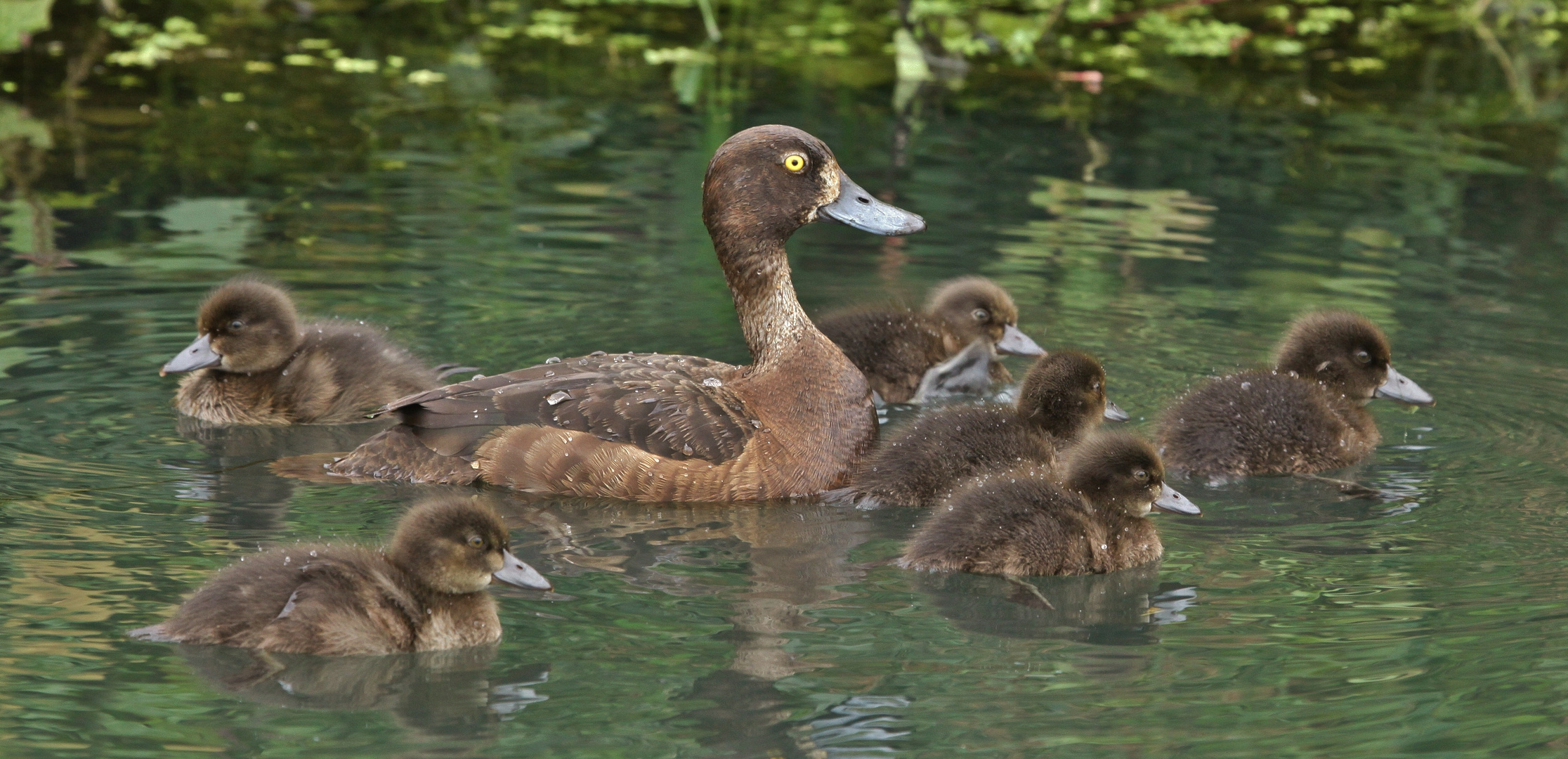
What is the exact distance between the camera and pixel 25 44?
15.1 metres

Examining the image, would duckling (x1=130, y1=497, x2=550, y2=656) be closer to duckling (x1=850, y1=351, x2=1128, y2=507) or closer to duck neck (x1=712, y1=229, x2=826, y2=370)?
duckling (x1=850, y1=351, x2=1128, y2=507)

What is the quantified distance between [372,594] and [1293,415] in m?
3.93

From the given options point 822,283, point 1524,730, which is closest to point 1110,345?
point 822,283

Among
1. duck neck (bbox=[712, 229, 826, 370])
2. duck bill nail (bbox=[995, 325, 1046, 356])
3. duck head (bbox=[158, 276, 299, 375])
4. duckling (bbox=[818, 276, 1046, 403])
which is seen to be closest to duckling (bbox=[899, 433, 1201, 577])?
duck neck (bbox=[712, 229, 826, 370])

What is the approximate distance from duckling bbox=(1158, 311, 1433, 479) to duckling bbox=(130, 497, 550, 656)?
304cm

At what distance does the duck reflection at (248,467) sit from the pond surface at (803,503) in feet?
0.09

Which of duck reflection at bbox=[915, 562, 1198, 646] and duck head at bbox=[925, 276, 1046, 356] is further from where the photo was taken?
duck head at bbox=[925, 276, 1046, 356]

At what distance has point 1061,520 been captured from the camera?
20.3 ft

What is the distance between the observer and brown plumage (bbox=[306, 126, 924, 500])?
6.85 meters

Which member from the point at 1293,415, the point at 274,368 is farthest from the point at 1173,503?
the point at 274,368

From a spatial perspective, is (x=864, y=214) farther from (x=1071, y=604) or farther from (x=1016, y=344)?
(x=1071, y=604)

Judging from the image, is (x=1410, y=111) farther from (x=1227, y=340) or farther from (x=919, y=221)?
(x=919, y=221)

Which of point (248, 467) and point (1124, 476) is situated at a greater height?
point (1124, 476)

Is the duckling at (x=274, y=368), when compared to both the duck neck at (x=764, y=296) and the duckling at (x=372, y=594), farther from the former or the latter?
the duckling at (x=372, y=594)
